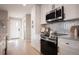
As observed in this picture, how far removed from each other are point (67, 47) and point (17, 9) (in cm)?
97

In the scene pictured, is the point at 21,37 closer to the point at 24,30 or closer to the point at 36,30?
the point at 24,30

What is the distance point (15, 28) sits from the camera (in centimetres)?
212

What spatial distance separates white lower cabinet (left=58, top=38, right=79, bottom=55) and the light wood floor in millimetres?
378

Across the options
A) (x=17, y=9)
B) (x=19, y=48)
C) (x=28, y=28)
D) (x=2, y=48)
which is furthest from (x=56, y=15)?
(x=2, y=48)

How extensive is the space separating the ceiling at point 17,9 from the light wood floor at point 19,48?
43cm

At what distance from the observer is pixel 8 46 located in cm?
199

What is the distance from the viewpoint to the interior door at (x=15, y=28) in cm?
204

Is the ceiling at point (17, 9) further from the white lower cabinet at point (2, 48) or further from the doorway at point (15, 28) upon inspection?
the white lower cabinet at point (2, 48)

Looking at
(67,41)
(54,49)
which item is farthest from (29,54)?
(67,41)

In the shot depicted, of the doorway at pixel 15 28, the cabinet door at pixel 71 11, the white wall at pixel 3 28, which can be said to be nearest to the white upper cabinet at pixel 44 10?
the cabinet door at pixel 71 11

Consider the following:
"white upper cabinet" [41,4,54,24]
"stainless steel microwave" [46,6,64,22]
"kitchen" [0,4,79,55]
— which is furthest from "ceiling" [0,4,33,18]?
"stainless steel microwave" [46,6,64,22]
